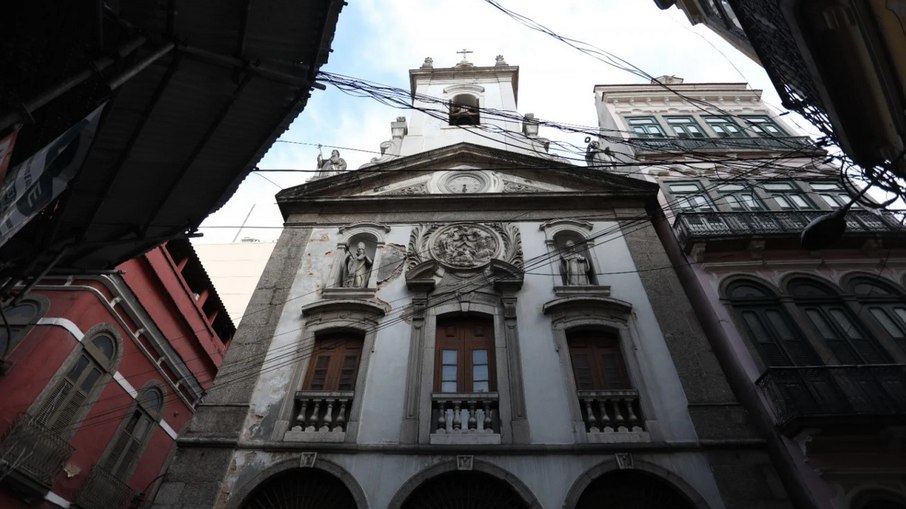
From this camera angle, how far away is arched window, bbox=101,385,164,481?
42.1 ft

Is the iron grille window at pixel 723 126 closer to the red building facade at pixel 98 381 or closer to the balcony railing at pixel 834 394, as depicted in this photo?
the balcony railing at pixel 834 394

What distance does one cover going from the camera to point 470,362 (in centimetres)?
1046

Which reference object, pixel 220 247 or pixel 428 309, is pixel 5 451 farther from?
pixel 220 247

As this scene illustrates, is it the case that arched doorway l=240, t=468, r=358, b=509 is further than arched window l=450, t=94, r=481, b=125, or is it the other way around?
arched window l=450, t=94, r=481, b=125

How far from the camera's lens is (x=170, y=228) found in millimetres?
8383

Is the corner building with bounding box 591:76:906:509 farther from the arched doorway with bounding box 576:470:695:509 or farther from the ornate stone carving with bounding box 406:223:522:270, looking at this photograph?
the ornate stone carving with bounding box 406:223:522:270

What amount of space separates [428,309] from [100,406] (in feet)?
28.6

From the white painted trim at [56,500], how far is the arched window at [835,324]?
16.6 meters

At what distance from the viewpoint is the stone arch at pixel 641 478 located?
26.6 feet

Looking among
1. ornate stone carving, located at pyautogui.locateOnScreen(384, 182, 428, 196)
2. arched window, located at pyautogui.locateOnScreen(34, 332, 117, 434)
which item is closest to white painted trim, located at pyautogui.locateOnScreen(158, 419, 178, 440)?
arched window, located at pyautogui.locateOnScreen(34, 332, 117, 434)

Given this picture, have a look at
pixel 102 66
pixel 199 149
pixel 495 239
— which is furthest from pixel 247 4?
pixel 495 239

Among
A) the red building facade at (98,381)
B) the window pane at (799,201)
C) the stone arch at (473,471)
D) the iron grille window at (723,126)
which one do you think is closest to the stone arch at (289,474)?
the stone arch at (473,471)

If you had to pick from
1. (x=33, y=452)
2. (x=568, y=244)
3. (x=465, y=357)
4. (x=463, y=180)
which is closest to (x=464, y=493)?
(x=465, y=357)

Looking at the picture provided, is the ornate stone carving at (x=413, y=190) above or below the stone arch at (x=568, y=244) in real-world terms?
above
